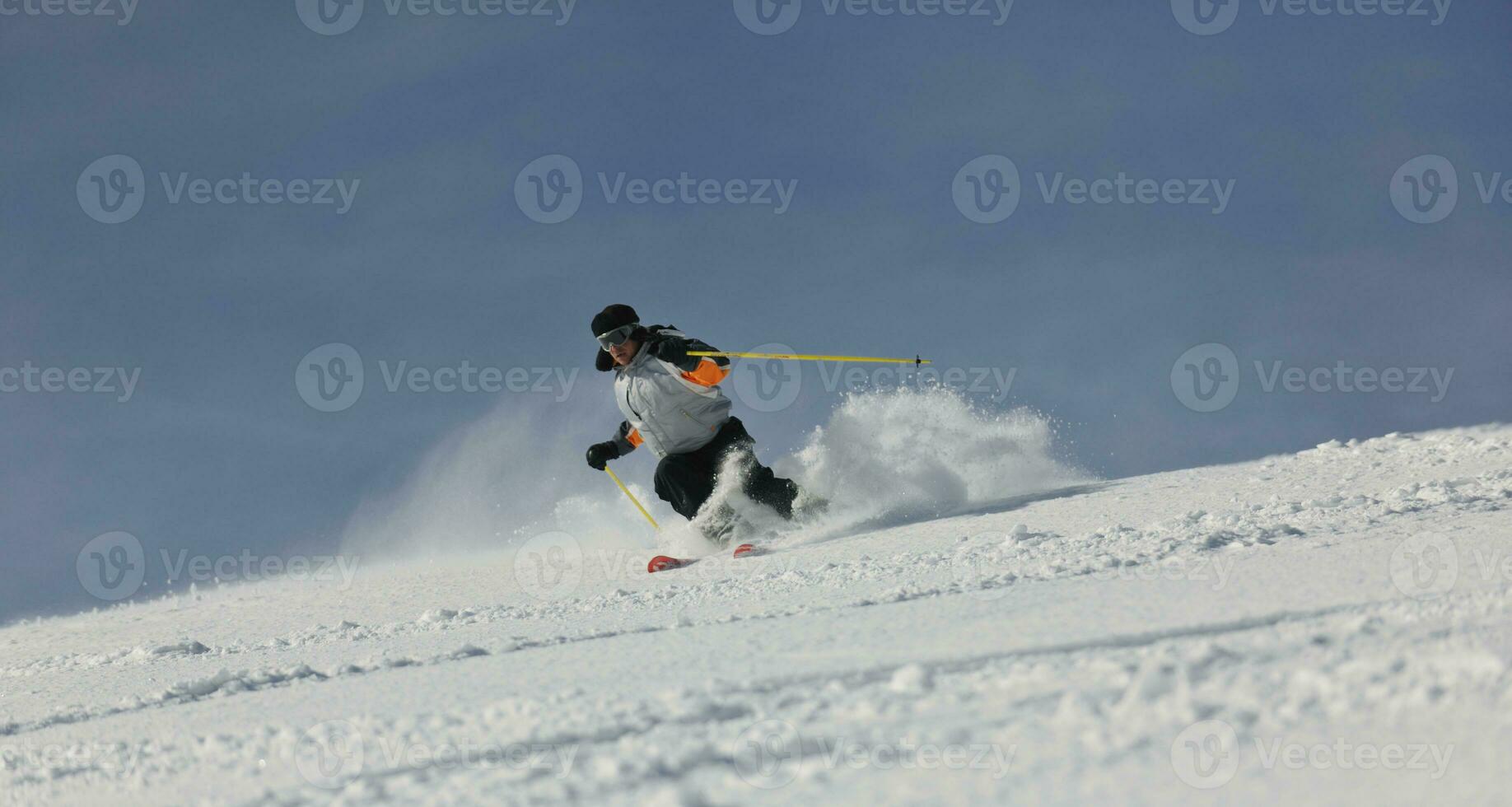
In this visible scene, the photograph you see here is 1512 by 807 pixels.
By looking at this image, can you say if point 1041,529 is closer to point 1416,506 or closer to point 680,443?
point 1416,506

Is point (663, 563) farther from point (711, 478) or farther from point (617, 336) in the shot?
point (617, 336)

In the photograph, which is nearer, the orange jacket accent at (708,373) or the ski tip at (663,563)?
the ski tip at (663,563)

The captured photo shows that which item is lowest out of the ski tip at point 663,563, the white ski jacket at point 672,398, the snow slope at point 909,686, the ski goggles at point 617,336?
the snow slope at point 909,686

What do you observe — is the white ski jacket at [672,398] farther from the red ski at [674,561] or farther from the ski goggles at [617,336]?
the red ski at [674,561]

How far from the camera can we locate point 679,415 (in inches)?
265

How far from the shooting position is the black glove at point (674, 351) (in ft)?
21.2

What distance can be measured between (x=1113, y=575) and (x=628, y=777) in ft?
7.33

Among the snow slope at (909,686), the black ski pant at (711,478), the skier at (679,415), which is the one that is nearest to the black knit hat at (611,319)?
the skier at (679,415)

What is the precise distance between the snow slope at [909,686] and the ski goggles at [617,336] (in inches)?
80.0

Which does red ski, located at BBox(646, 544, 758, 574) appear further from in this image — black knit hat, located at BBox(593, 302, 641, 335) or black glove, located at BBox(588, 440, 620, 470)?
black knit hat, located at BBox(593, 302, 641, 335)

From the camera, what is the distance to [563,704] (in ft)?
7.35

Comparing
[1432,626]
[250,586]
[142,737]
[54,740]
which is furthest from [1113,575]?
A: [250,586]

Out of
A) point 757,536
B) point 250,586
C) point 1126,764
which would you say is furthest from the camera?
point 250,586

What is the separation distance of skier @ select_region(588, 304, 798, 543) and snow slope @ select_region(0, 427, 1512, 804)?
1813mm
